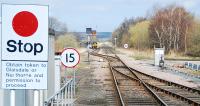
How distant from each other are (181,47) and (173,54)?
29.1ft

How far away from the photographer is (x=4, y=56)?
19.2 feet

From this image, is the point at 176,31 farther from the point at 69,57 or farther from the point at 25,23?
the point at 25,23

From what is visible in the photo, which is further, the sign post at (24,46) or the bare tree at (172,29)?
the bare tree at (172,29)

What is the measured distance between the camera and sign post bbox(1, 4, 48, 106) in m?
5.70

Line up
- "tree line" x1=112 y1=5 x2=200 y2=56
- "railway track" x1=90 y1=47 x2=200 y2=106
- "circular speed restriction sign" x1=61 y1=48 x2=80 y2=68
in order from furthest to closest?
"tree line" x1=112 y1=5 x2=200 y2=56
"railway track" x1=90 y1=47 x2=200 y2=106
"circular speed restriction sign" x1=61 y1=48 x2=80 y2=68

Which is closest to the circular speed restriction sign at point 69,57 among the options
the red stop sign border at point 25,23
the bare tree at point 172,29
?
the red stop sign border at point 25,23

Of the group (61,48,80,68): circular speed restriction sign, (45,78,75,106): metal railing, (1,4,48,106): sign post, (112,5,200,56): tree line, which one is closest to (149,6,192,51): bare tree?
(112,5,200,56): tree line

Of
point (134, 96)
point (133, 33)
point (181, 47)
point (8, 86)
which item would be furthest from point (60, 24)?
point (8, 86)

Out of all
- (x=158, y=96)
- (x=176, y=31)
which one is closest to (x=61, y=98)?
(x=158, y=96)

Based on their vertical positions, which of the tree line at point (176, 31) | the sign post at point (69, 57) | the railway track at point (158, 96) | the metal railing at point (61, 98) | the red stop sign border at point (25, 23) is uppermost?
the tree line at point (176, 31)

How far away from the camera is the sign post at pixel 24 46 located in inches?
224

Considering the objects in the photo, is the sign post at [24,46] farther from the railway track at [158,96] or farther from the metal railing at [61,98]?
the railway track at [158,96]

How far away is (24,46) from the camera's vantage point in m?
5.77

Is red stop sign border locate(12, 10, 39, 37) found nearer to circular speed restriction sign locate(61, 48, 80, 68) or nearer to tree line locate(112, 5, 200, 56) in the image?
circular speed restriction sign locate(61, 48, 80, 68)
